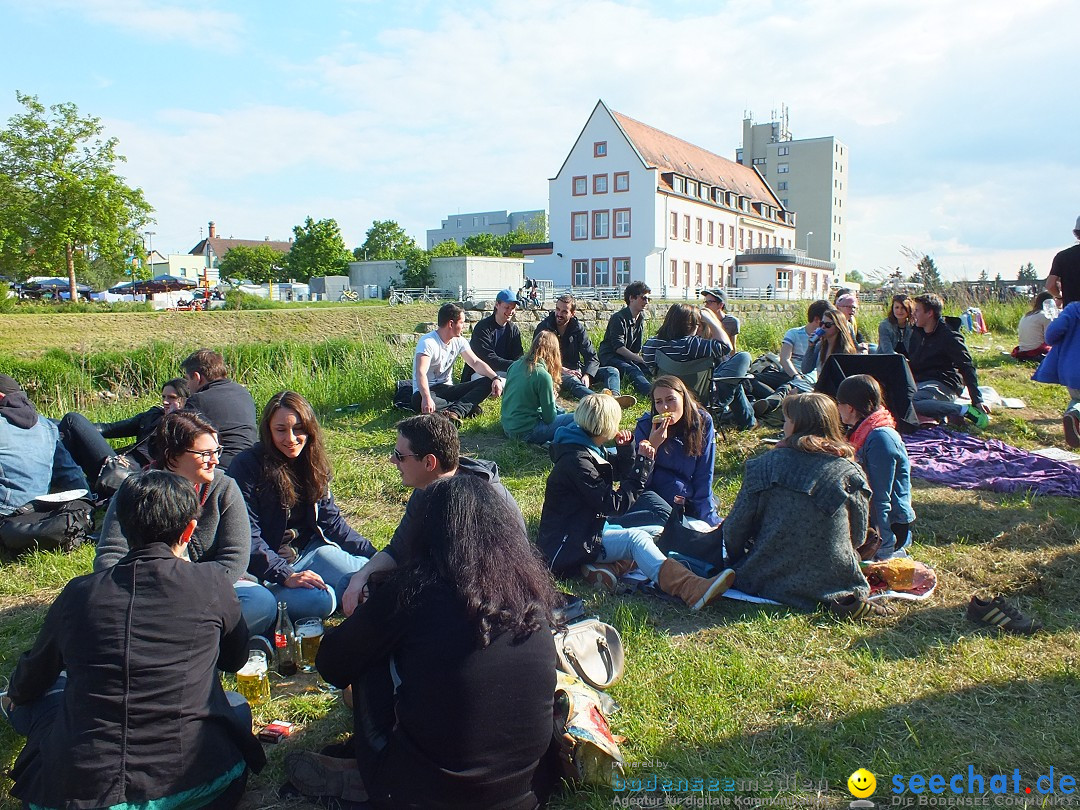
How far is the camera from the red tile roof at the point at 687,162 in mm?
46875

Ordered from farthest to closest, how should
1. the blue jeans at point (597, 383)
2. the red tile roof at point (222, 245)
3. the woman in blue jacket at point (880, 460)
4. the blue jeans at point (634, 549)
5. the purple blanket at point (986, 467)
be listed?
1. the red tile roof at point (222, 245)
2. the blue jeans at point (597, 383)
3. the purple blanket at point (986, 467)
4. the woman in blue jacket at point (880, 460)
5. the blue jeans at point (634, 549)

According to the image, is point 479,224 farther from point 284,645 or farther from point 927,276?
point 284,645

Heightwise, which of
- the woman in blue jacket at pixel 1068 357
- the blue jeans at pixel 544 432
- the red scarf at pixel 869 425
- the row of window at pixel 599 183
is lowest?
the blue jeans at pixel 544 432

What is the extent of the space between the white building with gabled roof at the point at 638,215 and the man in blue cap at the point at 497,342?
37489 millimetres

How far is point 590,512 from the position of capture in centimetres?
421

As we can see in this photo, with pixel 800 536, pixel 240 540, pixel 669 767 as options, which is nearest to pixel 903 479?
pixel 800 536

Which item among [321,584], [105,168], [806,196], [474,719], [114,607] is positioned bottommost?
[321,584]

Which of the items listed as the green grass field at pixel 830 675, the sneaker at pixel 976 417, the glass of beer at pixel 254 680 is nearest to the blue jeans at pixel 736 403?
the green grass field at pixel 830 675

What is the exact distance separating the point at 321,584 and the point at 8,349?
16.3 m

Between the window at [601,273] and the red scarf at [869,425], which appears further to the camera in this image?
the window at [601,273]

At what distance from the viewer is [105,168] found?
99.2 feet

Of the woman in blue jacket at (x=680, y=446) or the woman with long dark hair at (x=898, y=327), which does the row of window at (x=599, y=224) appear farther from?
the woman in blue jacket at (x=680, y=446)

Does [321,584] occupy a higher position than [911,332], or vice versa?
[911,332]

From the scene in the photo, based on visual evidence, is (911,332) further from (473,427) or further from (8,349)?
(8,349)
